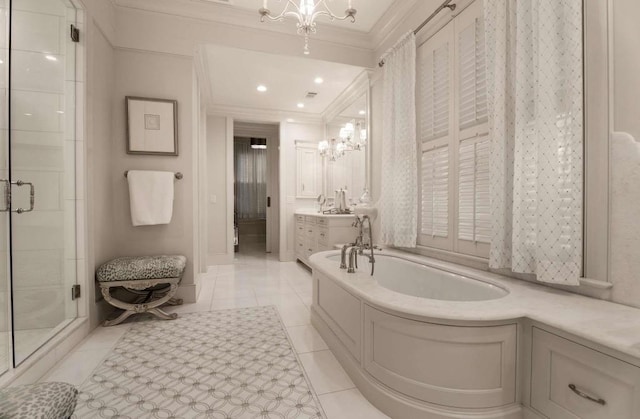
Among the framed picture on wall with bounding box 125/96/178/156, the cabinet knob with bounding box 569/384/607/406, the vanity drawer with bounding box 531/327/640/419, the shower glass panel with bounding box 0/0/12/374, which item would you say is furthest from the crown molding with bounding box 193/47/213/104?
the cabinet knob with bounding box 569/384/607/406

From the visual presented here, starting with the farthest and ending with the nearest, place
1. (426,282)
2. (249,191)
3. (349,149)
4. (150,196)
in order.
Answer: (249,191) < (349,149) < (150,196) < (426,282)

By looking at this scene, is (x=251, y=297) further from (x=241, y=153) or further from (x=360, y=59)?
(x=241, y=153)

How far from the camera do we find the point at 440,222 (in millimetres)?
2527

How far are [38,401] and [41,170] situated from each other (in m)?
1.75

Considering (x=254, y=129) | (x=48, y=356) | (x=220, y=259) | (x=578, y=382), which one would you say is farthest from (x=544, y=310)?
(x=254, y=129)

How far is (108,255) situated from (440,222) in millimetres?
2960

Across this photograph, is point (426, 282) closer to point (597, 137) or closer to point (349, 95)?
point (597, 137)

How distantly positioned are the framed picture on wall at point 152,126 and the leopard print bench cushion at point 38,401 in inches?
91.2

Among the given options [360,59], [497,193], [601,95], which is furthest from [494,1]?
[360,59]

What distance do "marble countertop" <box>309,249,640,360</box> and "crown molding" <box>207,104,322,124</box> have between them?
4.16 m

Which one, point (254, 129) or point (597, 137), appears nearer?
point (597, 137)

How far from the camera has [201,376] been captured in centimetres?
171

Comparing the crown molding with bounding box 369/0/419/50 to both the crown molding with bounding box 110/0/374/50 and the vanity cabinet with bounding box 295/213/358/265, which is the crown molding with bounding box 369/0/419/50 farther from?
the vanity cabinet with bounding box 295/213/358/265

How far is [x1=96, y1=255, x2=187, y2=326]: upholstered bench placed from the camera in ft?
7.66
